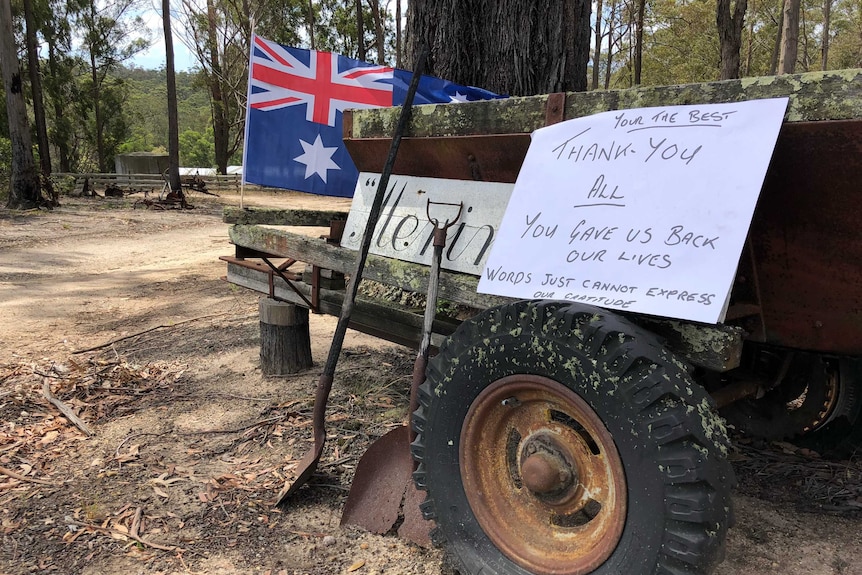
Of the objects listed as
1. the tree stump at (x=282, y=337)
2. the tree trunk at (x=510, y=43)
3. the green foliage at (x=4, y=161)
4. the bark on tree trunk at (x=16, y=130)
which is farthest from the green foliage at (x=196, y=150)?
the tree stump at (x=282, y=337)

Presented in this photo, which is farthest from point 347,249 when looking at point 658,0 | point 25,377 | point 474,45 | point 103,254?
point 658,0

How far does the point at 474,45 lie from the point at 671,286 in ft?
11.1

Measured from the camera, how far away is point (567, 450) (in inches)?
77.0

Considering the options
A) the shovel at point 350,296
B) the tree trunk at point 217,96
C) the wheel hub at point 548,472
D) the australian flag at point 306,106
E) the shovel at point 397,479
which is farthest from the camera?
the tree trunk at point 217,96

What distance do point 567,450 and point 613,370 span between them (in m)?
0.40

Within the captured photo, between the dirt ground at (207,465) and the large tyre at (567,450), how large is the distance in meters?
0.48

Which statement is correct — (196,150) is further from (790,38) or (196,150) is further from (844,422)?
(844,422)

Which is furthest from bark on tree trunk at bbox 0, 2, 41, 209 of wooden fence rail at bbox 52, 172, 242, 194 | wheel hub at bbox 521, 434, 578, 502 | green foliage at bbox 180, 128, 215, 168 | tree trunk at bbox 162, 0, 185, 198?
Result: green foliage at bbox 180, 128, 215, 168

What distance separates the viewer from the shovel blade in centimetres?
263

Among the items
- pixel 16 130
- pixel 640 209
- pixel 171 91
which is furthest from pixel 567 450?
pixel 171 91

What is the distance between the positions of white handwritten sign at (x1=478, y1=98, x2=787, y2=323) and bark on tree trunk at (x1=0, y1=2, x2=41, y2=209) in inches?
783

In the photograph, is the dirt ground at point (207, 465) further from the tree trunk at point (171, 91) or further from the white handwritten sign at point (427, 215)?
the tree trunk at point (171, 91)

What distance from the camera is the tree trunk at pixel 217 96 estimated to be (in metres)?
39.0

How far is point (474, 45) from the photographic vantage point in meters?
4.66
